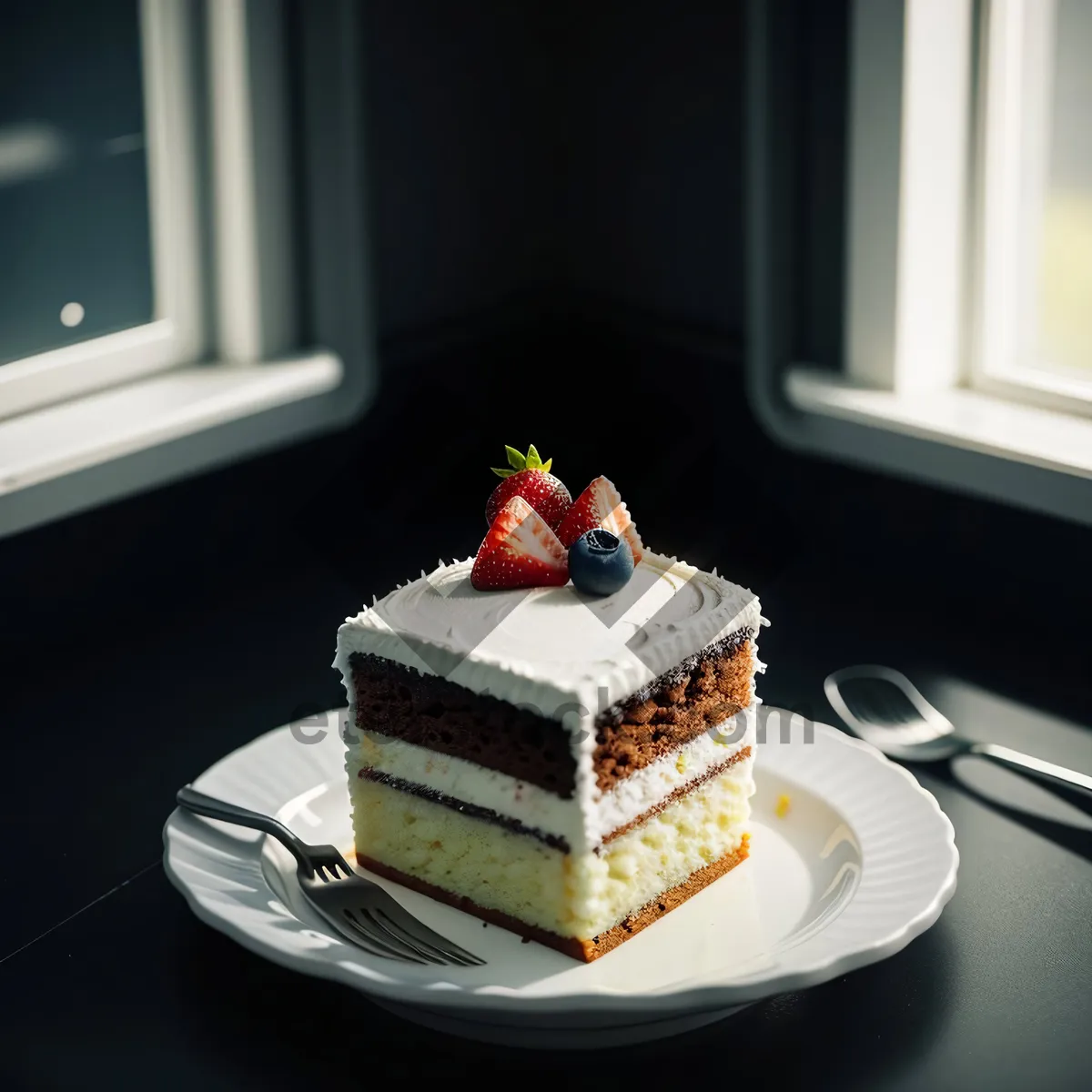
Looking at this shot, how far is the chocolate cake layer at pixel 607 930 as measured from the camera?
147 centimetres

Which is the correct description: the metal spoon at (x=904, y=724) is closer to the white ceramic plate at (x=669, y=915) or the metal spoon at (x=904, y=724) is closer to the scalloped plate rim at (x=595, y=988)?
the white ceramic plate at (x=669, y=915)

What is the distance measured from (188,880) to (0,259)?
1101 millimetres

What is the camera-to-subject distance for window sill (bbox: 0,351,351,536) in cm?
200

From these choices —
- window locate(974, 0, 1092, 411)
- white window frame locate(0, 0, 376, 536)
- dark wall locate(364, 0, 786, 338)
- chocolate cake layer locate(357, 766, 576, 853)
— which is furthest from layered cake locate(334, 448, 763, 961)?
dark wall locate(364, 0, 786, 338)

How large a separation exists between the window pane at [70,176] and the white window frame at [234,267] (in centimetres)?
3

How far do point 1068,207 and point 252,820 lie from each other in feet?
4.72

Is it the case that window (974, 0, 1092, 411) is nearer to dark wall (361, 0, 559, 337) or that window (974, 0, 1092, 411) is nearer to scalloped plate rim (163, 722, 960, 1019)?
dark wall (361, 0, 559, 337)

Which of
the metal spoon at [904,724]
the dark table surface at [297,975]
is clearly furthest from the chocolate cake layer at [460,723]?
the metal spoon at [904,724]

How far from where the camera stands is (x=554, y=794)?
1.44 metres

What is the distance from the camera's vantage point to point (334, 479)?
2510 mm

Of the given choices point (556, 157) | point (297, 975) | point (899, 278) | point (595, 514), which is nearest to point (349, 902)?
point (297, 975)

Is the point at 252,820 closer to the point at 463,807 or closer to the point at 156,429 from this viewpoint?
the point at 463,807

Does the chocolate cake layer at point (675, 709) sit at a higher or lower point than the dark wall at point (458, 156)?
lower

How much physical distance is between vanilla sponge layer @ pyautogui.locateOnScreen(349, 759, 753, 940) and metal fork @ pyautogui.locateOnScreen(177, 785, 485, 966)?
0.21 feet
